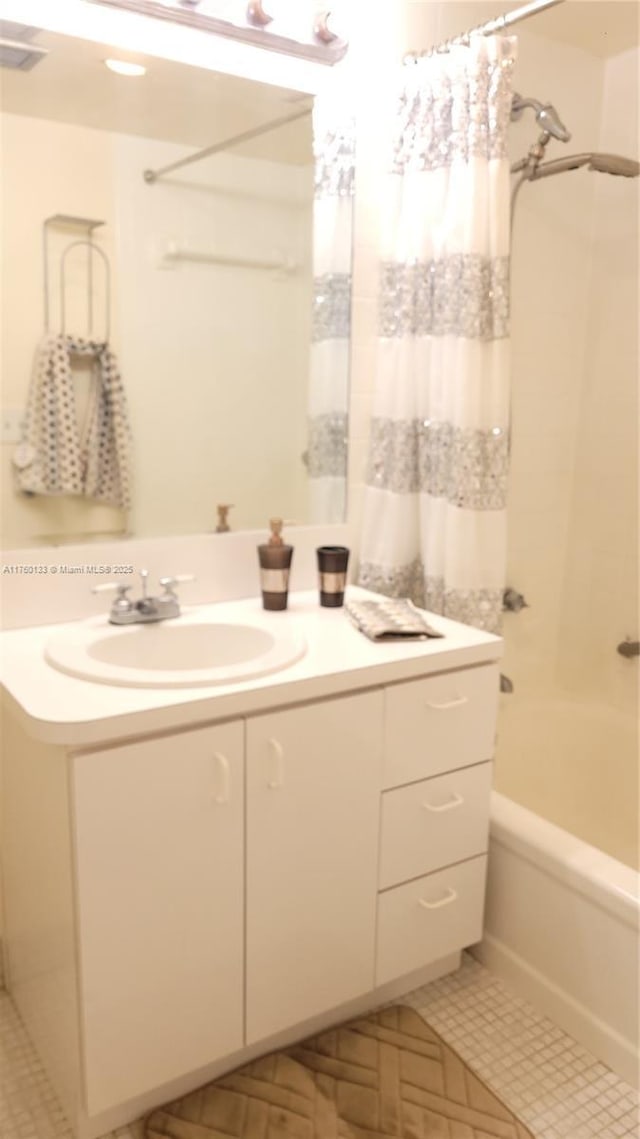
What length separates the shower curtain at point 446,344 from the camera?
178cm

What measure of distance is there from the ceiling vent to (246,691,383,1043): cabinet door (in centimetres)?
123

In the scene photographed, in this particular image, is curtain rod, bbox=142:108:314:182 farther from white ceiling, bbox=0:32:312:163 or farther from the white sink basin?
the white sink basin

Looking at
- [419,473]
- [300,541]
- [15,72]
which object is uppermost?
[15,72]

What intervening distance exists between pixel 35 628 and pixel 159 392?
21.6 inches

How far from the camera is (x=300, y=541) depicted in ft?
6.69

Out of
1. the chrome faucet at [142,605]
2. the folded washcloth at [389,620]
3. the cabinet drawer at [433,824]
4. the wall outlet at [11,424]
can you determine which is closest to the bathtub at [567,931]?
the cabinet drawer at [433,824]

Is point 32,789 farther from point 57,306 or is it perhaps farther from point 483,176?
point 483,176

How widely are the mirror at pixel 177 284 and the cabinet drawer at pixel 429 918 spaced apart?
2.78ft

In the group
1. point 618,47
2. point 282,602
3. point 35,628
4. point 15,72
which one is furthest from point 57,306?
point 618,47

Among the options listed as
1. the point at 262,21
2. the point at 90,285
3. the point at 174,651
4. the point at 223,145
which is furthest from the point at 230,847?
the point at 262,21

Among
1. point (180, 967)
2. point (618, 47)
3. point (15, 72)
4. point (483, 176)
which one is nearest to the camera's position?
point (180, 967)

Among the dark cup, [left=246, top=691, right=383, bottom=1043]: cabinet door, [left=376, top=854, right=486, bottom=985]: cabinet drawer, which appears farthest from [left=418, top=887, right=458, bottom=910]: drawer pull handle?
the dark cup

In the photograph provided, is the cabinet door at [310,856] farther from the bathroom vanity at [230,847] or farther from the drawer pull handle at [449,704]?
the drawer pull handle at [449,704]

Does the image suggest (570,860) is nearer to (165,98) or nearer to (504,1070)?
(504,1070)
